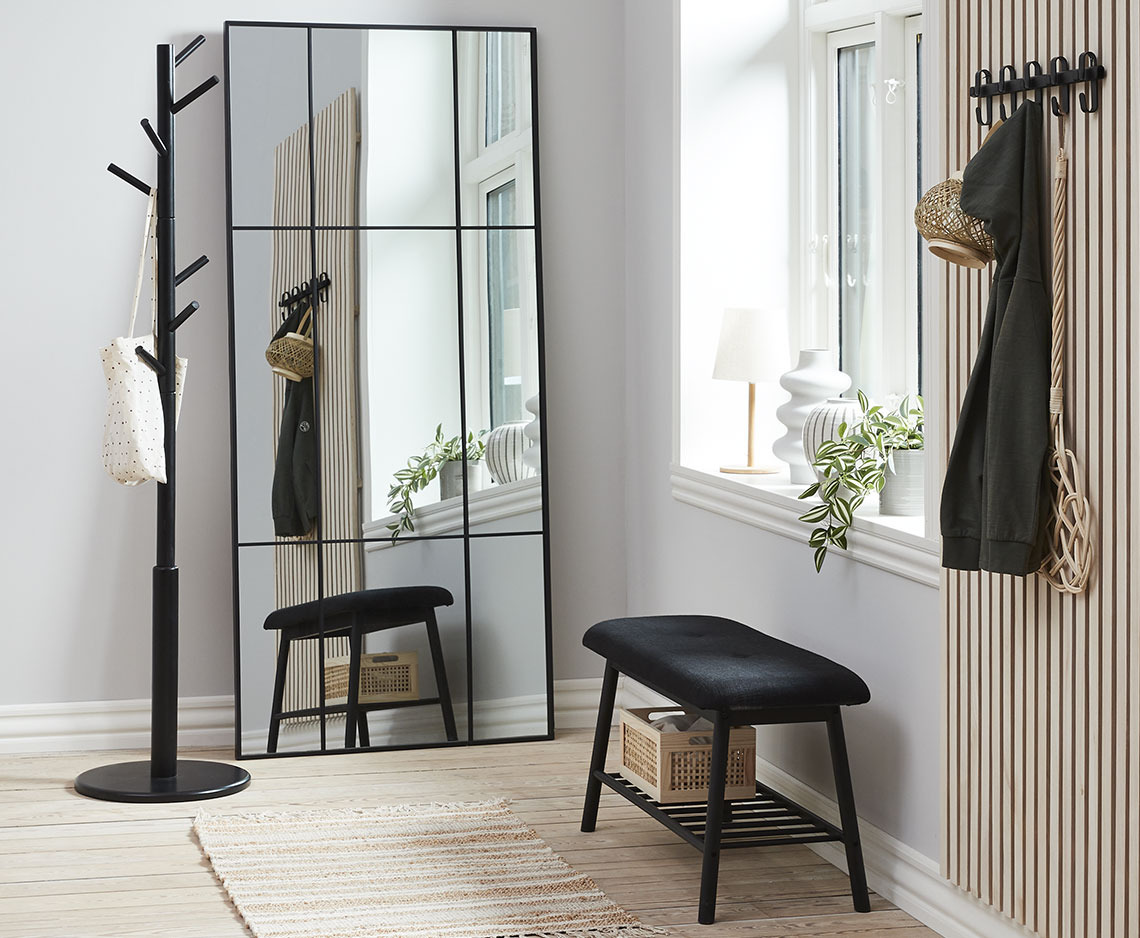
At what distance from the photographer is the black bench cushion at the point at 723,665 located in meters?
2.94

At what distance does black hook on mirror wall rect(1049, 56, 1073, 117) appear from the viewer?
2348mm

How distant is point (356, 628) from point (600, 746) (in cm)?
106

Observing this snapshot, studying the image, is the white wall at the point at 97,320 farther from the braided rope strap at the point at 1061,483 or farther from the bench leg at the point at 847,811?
the braided rope strap at the point at 1061,483

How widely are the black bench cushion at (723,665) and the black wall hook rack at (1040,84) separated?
1130 millimetres

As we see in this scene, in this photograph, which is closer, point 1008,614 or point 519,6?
point 1008,614

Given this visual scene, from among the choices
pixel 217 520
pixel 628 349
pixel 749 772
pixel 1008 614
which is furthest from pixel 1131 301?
pixel 217 520

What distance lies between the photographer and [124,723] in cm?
436

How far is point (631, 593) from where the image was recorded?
471cm

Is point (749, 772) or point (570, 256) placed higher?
point (570, 256)

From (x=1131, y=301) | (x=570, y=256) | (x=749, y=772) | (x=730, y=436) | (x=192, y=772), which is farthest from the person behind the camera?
(x=570, y=256)

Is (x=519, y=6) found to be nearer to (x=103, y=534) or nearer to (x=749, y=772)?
(x=103, y=534)

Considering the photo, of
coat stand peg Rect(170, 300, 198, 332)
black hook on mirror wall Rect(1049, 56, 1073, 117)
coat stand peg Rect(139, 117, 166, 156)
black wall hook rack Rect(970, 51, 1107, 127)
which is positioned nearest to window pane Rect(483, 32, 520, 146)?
coat stand peg Rect(139, 117, 166, 156)

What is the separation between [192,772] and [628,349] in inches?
71.7

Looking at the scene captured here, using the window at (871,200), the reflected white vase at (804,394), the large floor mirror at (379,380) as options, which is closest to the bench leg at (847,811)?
the reflected white vase at (804,394)
